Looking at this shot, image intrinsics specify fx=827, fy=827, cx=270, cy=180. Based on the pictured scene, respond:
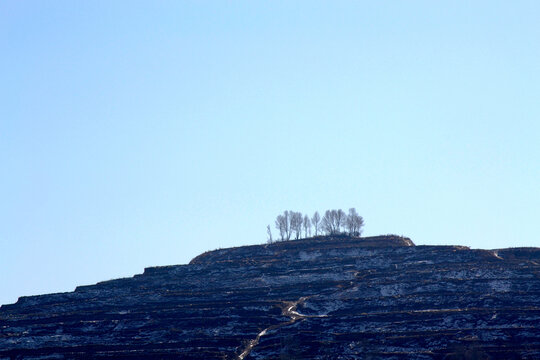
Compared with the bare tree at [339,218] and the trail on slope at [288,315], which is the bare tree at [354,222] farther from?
the trail on slope at [288,315]

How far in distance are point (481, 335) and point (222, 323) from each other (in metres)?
32.0

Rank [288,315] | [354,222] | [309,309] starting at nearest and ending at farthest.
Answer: [288,315] < [309,309] < [354,222]

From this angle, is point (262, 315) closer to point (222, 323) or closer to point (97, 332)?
point (222, 323)

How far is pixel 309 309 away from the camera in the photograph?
108 metres

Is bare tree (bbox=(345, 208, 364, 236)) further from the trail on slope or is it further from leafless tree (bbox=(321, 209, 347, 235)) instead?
the trail on slope

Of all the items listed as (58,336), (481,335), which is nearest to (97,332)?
(58,336)

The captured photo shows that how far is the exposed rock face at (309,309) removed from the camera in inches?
3688

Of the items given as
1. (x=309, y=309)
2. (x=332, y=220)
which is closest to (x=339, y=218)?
(x=332, y=220)

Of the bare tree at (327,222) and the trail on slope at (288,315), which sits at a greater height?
the bare tree at (327,222)

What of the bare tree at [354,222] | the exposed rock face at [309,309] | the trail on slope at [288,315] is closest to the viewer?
the exposed rock face at [309,309]

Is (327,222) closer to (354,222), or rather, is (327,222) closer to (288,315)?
(354,222)

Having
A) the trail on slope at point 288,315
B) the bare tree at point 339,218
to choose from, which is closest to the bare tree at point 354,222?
the bare tree at point 339,218

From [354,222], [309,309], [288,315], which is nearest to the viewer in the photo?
[288,315]

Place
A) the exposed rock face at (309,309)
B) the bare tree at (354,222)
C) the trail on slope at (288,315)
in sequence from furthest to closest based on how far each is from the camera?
1. the bare tree at (354,222)
2. the trail on slope at (288,315)
3. the exposed rock face at (309,309)
